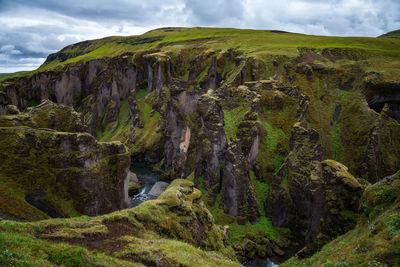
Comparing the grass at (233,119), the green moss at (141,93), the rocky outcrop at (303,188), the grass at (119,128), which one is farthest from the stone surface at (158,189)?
the green moss at (141,93)

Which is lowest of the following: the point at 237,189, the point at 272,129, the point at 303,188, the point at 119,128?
the point at 237,189

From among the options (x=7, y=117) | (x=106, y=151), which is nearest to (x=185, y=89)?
(x=106, y=151)

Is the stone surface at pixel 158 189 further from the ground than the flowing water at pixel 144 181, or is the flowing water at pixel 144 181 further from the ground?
the stone surface at pixel 158 189

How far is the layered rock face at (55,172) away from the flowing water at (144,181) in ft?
85.8

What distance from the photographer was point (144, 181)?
75438mm

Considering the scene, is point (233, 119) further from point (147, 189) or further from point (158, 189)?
point (147, 189)

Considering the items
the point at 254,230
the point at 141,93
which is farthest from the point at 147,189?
the point at 141,93

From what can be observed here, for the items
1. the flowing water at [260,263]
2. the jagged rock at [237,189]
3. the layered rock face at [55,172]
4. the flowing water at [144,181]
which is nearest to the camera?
the layered rock face at [55,172]

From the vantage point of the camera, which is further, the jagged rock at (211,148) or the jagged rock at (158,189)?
the jagged rock at (158,189)

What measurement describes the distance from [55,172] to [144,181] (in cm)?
4724

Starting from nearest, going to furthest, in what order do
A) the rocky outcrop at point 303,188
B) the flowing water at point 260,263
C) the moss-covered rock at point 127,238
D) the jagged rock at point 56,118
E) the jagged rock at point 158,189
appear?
the moss-covered rock at point 127,238
the rocky outcrop at point 303,188
the jagged rock at point 56,118
the flowing water at point 260,263
the jagged rock at point 158,189

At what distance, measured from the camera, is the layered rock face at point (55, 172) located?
2595cm

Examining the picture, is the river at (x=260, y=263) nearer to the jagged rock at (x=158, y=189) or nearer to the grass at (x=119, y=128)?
the jagged rock at (x=158, y=189)

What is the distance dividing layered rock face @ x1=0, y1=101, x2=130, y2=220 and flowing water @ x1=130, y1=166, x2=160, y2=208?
2614 cm
